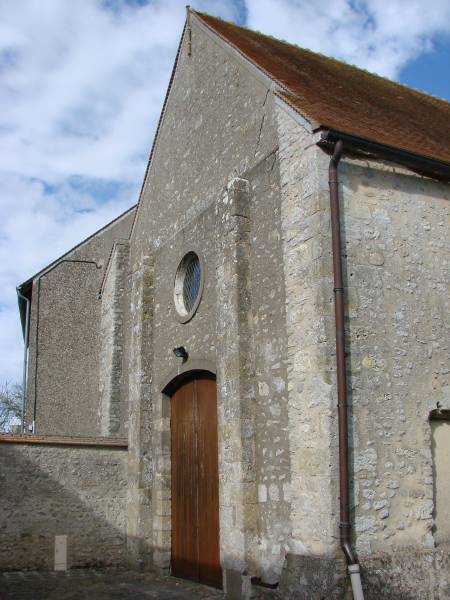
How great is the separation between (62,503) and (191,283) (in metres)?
3.94

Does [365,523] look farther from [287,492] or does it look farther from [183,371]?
[183,371]

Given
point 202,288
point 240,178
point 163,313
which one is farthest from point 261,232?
point 163,313

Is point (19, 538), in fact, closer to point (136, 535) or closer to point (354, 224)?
point (136, 535)

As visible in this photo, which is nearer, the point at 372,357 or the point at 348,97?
the point at 372,357

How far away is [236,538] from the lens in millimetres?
7195

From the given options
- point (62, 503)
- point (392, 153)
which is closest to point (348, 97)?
point (392, 153)

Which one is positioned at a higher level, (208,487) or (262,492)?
(262,492)

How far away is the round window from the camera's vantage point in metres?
9.57

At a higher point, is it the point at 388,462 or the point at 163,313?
the point at 163,313

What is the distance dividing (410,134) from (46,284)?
10.2m

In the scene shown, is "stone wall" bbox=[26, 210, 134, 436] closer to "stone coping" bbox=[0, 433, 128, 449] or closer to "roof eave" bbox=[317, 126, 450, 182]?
"stone coping" bbox=[0, 433, 128, 449]

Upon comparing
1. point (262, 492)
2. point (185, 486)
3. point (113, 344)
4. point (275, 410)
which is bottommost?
point (185, 486)

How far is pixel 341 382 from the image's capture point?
244 inches

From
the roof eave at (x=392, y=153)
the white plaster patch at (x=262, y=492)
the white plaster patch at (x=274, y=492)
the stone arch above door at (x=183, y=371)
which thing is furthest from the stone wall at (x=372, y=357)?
the stone arch above door at (x=183, y=371)
